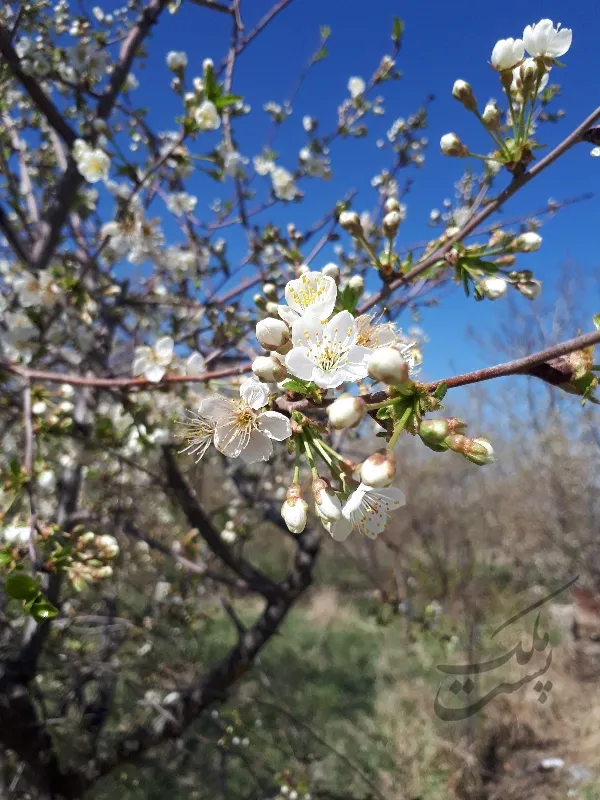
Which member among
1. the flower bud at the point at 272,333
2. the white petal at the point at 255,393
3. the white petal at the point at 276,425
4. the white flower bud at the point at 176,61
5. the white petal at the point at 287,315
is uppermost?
the white flower bud at the point at 176,61

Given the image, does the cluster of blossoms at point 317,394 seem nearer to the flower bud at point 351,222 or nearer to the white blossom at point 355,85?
the flower bud at point 351,222

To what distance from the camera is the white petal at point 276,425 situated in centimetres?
75

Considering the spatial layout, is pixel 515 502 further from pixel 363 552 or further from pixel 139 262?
pixel 139 262

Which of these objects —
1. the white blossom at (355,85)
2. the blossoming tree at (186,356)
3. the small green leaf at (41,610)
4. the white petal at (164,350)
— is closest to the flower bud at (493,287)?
the blossoming tree at (186,356)

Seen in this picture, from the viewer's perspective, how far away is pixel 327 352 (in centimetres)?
77

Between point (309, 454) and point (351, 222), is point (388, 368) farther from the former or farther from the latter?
point (351, 222)

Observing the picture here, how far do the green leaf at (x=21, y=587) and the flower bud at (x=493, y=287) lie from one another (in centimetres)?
103

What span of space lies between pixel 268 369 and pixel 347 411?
0.16 m

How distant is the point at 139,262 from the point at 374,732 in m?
5.13

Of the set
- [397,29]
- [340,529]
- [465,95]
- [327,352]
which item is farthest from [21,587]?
[397,29]

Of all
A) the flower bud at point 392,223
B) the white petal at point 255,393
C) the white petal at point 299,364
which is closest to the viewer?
the white petal at point 299,364

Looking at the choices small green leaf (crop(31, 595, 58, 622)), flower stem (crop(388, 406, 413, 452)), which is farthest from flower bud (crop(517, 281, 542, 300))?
small green leaf (crop(31, 595, 58, 622))

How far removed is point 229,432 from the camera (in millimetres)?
925

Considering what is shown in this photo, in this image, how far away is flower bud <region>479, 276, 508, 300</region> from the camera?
105 cm
